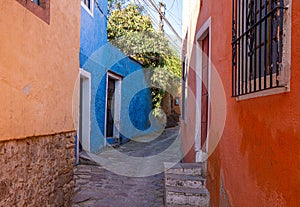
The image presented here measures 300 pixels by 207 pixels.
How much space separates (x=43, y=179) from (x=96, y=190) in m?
2.06

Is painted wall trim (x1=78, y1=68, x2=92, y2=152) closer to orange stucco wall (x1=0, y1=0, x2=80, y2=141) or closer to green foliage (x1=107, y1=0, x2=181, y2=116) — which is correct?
orange stucco wall (x1=0, y1=0, x2=80, y2=141)

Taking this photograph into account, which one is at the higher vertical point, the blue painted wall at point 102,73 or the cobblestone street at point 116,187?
the blue painted wall at point 102,73

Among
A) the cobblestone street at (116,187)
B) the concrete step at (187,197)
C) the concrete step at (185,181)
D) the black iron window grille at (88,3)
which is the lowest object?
the cobblestone street at (116,187)

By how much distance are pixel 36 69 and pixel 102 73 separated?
5.76 metres

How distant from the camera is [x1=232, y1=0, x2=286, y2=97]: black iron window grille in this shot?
2014 mm

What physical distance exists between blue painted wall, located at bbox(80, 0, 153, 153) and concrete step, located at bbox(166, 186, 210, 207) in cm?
397

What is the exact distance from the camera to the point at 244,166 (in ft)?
8.84

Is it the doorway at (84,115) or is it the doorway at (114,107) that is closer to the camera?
the doorway at (84,115)

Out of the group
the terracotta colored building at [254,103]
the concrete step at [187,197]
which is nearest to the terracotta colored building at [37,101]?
the concrete step at [187,197]

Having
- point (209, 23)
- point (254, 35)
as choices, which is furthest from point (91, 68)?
point (254, 35)

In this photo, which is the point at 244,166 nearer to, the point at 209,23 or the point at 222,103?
the point at 222,103

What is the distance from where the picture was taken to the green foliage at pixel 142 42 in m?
12.9

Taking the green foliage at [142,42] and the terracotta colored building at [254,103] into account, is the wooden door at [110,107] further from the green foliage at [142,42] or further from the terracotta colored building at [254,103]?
the terracotta colored building at [254,103]

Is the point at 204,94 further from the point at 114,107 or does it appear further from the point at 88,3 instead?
the point at 114,107
